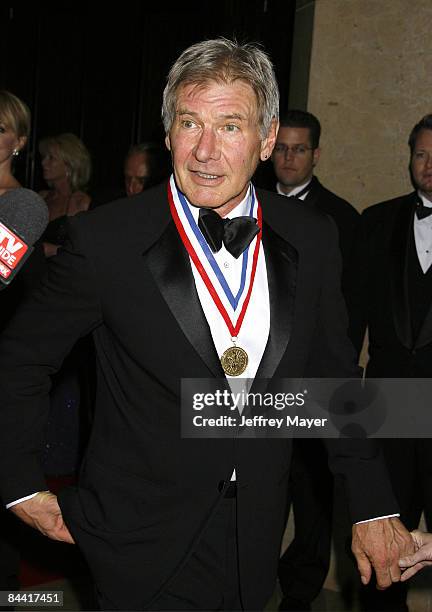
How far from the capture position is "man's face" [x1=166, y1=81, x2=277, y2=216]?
7.98 feet

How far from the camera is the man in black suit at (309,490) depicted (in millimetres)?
4832

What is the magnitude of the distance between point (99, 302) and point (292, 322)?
506 mm

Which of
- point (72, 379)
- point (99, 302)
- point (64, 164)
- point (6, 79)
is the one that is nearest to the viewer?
point (99, 302)

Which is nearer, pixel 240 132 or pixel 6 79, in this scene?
pixel 240 132

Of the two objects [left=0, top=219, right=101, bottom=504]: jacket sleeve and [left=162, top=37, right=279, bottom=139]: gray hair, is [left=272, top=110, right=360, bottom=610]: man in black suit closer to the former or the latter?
[left=162, top=37, right=279, bottom=139]: gray hair

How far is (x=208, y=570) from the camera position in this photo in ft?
7.97

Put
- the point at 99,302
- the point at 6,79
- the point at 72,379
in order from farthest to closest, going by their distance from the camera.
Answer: the point at 6,79, the point at 72,379, the point at 99,302

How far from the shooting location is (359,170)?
A: 481 centimetres

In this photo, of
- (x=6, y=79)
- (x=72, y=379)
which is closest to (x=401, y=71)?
(x=72, y=379)

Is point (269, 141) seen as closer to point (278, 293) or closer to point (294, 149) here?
point (278, 293)

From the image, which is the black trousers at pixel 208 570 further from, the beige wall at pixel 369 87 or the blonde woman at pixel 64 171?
the blonde woman at pixel 64 171

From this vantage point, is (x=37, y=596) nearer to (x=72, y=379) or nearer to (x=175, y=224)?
(x=72, y=379)

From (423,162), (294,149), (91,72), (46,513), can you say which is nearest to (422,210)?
(423,162)

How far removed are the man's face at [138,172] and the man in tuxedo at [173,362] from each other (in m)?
3.71
